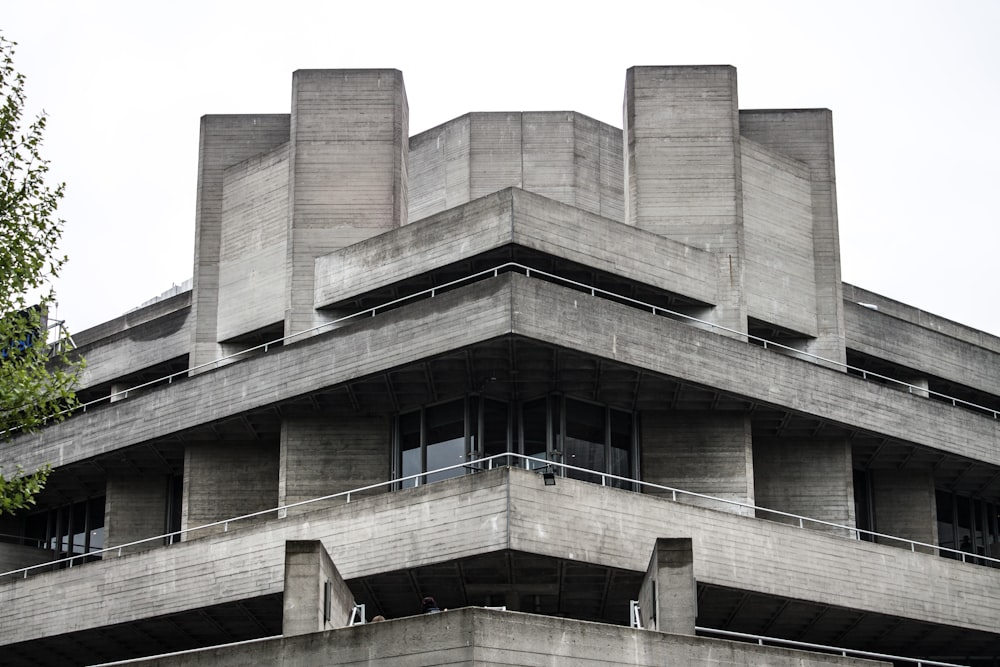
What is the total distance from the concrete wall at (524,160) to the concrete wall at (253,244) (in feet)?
18.3

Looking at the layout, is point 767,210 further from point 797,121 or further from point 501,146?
point 501,146

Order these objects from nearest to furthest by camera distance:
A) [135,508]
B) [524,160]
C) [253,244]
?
[253,244] → [135,508] → [524,160]

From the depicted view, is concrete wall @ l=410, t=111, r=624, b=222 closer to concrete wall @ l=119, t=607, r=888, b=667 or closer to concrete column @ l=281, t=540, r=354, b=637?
concrete column @ l=281, t=540, r=354, b=637

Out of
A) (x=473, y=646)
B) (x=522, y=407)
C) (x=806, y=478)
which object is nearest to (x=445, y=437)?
(x=522, y=407)

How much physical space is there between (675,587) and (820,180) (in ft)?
61.0

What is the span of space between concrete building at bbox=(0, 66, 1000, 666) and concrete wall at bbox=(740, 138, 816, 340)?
9cm

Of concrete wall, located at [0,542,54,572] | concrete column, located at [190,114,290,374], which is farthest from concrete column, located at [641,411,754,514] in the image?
concrete wall, located at [0,542,54,572]

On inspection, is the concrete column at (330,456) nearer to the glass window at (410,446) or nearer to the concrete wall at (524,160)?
the glass window at (410,446)

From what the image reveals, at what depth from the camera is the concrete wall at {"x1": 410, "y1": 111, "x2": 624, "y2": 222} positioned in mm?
44250

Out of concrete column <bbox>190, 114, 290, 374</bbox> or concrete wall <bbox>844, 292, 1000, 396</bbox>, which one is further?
concrete wall <bbox>844, 292, 1000, 396</bbox>

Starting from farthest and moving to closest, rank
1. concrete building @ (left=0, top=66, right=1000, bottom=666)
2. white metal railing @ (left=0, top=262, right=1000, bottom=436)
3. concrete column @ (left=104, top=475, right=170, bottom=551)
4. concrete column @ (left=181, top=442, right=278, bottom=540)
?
concrete column @ (left=104, top=475, right=170, bottom=551) < concrete column @ (left=181, top=442, right=278, bottom=540) < white metal railing @ (left=0, top=262, right=1000, bottom=436) < concrete building @ (left=0, top=66, right=1000, bottom=666)

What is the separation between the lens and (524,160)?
44.4 metres

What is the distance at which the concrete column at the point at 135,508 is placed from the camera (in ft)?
138

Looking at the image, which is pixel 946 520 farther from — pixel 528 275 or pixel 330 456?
pixel 330 456
